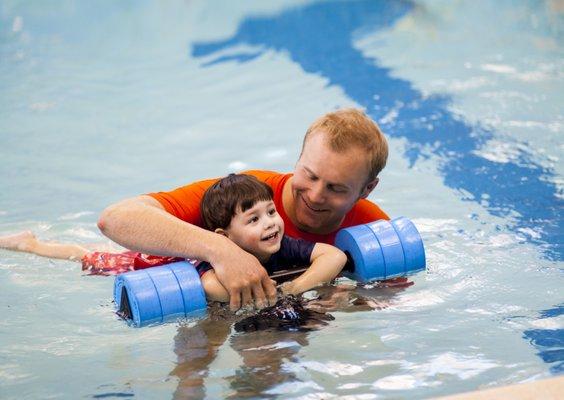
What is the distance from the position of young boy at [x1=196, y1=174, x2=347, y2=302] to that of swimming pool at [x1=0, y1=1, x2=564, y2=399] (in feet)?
0.79

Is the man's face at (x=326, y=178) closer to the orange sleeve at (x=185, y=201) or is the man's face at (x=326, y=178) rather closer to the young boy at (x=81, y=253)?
the orange sleeve at (x=185, y=201)

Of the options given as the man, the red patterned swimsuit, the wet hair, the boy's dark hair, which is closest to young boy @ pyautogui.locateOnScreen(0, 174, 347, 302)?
the boy's dark hair

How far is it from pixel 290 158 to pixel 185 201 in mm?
2913

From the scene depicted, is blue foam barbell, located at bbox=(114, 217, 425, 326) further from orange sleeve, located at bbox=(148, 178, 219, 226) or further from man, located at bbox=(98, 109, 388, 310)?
orange sleeve, located at bbox=(148, 178, 219, 226)

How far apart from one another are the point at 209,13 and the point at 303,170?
700 centimetres

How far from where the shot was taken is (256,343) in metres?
3.80

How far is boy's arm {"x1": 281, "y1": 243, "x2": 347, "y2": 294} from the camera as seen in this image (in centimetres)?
385

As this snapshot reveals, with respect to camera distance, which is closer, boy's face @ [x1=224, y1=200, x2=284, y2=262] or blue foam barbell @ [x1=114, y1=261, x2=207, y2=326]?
blue foam barbell @ [x1=114, y1=261, x2=207, y2=326]

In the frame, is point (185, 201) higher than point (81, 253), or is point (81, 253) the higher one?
point (185, 201)

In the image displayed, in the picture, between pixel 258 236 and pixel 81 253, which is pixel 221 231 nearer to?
pixel 258 236

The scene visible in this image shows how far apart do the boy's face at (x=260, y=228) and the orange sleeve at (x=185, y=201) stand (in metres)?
0.26

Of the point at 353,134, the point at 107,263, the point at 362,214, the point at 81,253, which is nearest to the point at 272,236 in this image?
the point at 353,134

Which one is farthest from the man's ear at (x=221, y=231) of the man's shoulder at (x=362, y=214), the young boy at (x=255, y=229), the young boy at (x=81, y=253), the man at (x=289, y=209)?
the young boy at (x=81, y=253)

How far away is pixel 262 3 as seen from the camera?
1084 cm
